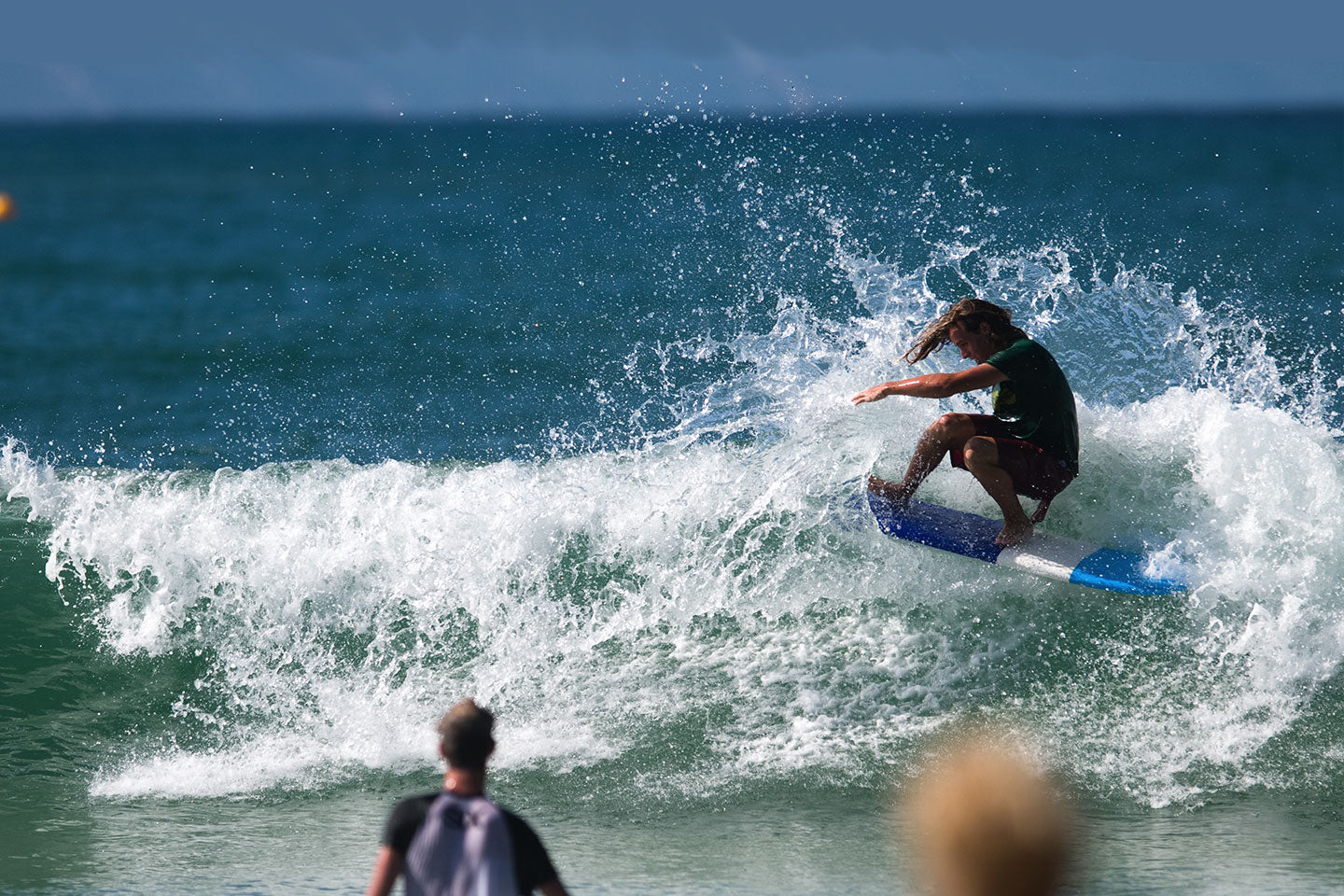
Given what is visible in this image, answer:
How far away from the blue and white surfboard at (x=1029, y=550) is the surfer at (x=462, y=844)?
4.25 meters

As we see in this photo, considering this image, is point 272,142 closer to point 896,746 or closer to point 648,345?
point 648,345

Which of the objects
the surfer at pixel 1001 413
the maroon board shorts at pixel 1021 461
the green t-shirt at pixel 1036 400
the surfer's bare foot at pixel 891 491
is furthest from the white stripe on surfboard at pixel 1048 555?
the surfer's bare foot at pixel 891 491

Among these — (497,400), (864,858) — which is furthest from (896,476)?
(497,400)

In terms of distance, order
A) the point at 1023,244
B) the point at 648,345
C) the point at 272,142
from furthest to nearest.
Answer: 1. the point at 272,142
2. the point at 1023,244
3. the point at 648,345

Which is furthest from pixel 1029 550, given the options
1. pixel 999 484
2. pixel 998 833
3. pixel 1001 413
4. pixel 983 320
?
pixel 998 833

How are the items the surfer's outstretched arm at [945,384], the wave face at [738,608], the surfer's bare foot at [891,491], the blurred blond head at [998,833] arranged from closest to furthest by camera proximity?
1. the blurred blond head at [998,833]
2. the surfer's outstretched arm at [945,384]
3. the wave face at [738,608]
4. the surfer's bare foot at [891,491]

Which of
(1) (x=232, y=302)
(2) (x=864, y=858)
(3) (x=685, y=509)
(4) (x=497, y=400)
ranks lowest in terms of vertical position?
(2) (x=864, y=858)

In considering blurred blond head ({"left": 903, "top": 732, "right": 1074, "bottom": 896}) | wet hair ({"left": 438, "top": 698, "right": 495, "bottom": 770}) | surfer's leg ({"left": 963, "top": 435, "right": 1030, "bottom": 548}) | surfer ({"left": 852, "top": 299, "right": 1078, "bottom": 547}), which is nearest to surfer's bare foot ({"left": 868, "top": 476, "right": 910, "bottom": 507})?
surfer ({"left": 852, "top": 299, "right": 1078, "bottom": 547})

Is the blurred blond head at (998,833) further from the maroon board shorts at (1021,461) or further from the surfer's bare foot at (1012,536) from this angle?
the surfer's bare foot at (1012,536)

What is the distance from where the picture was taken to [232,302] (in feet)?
82.3

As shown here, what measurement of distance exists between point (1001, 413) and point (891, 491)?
734 millimetres

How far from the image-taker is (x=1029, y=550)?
736 cm

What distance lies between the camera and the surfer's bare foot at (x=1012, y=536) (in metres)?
7.38

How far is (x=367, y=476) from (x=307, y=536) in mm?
647
